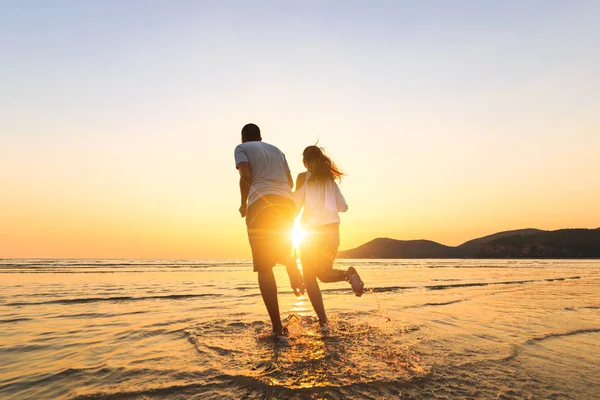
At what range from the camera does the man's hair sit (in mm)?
4836

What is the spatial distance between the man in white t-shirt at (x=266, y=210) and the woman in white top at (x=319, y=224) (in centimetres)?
40

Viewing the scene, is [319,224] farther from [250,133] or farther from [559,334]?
[559,334]

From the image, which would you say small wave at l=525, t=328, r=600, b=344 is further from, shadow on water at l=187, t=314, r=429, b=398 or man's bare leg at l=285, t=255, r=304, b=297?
man's bare leg at l=285, t=255, r=304, b=297

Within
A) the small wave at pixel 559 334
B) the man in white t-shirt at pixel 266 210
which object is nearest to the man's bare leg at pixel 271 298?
the man in white t-shirt at pixel 266 210

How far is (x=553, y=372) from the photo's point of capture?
9.76ft

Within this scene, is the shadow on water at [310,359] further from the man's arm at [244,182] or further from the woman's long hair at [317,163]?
the woman's long hair at [317,163]

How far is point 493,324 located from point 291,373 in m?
3.85

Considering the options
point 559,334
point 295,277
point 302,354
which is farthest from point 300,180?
point 559,334

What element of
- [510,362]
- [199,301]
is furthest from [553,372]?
[199,301]

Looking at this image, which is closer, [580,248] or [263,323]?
[263,323]

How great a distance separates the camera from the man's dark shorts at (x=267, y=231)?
4406 millimetres

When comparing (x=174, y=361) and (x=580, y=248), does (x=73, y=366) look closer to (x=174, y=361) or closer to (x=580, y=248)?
(x=174, y=361)

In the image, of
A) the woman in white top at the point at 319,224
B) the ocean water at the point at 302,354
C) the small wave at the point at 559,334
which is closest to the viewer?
the ocean water at the point at 302,354

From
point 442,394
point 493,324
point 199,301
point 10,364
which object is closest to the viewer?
point 442,394
